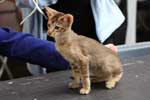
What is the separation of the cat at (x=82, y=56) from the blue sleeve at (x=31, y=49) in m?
0.23

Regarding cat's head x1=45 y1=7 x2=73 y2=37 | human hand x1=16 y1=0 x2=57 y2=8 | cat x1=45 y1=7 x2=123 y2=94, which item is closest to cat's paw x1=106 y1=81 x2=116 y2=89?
cat x1=45 y1=7 x2=123 y2=94

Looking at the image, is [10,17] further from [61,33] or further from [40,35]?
[61,33]

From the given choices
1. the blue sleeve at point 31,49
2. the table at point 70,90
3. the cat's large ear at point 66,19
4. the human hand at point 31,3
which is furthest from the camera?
the human hand at point 31,3

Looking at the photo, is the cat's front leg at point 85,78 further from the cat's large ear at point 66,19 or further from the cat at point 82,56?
the cat's large ear at point 66,19

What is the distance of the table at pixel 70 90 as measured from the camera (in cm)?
107

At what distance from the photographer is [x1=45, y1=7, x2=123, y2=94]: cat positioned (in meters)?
0.99

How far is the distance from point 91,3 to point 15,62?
0.42m

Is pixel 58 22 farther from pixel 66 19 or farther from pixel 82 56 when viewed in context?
pixel 82 56

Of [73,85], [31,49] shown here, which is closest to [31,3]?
[31,49]

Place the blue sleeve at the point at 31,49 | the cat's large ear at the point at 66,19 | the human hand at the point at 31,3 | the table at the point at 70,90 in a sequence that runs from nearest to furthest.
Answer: the cat's large ear at the point at 66,19 < the table at the point at 70,90 < the blue sleeve at the point at 31,49 < the human hand at the point at 31,3

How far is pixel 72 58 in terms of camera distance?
105 centimetres

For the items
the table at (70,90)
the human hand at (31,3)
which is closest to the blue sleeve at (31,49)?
the table at (70,90)

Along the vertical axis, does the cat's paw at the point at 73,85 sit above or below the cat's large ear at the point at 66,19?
below

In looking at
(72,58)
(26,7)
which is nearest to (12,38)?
(26,7)
